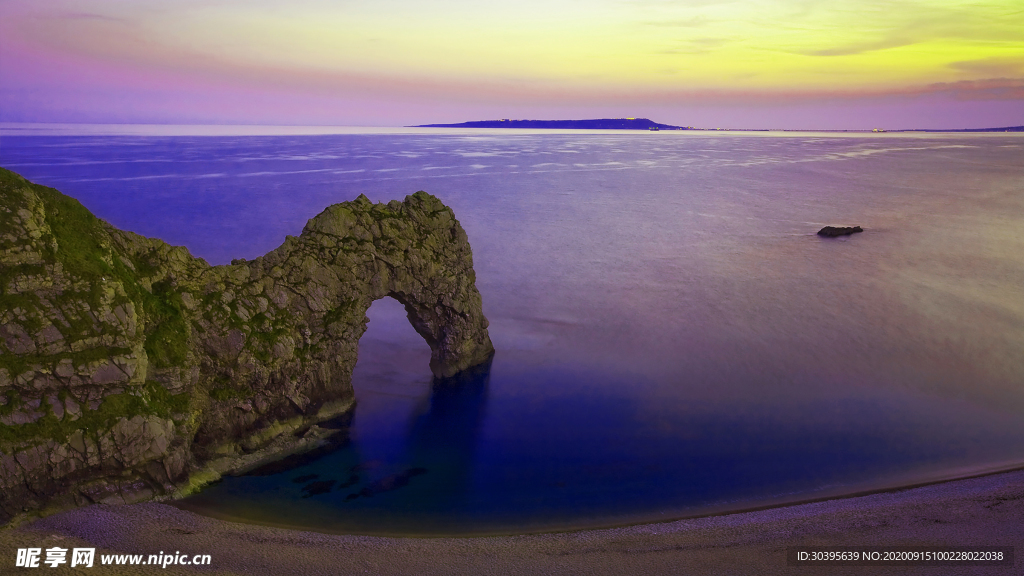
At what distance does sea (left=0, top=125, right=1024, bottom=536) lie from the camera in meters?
20.5

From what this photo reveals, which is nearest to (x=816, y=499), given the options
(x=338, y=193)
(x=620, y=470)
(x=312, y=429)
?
(x=620, y=470)

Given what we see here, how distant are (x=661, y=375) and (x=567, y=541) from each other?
12.6 m

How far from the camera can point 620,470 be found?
2172cm

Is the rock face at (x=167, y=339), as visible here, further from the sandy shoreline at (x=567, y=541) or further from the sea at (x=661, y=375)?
the sea at (x=661, y=375)

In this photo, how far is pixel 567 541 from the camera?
1767 centimetres

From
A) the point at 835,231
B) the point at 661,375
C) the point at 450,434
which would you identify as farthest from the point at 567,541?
the point at 835,231

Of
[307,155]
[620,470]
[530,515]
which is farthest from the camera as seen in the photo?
[307,155]

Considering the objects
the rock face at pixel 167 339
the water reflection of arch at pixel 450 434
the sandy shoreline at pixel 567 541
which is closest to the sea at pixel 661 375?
the water reflection of arch at pixel 450 434

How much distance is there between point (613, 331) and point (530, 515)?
52.8 feet

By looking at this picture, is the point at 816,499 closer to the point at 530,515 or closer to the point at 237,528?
the point at 530,515

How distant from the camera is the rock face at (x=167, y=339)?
17109mm

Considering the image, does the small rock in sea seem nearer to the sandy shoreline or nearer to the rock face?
the sandy shoreline

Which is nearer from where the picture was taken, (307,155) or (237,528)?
(237,528)

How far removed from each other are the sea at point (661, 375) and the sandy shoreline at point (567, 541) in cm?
113
